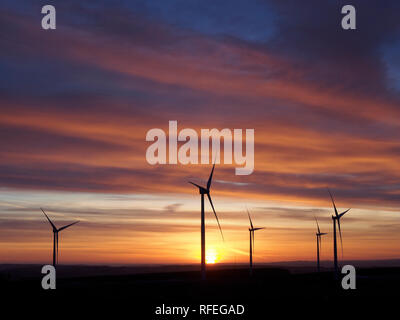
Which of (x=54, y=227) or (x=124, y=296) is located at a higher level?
(x=54, y=227)

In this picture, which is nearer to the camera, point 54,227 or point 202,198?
point 202,198

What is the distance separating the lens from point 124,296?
332ft
